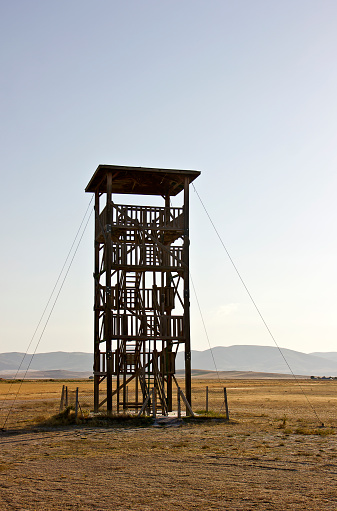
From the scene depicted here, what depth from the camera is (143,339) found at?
28719 mm

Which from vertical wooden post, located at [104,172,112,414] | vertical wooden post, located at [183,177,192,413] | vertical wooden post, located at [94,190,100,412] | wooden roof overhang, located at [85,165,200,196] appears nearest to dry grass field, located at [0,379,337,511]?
vertical wooden post, located at [104,172,112,414]

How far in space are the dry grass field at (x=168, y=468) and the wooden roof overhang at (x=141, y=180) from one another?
1123 centimetres

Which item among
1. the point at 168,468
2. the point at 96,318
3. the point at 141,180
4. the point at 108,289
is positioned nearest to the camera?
the point at 168,468

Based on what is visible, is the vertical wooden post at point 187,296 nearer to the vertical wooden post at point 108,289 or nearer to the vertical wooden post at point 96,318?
the vertical wooden post at point 108,289

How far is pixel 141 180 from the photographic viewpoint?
1242 inches

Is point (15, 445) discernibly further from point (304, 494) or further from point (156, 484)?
point (304, 494)

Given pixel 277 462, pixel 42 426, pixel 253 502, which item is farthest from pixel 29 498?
pixel 42 426

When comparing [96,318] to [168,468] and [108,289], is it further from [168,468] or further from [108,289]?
[168,468]

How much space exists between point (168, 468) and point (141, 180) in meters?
18.7

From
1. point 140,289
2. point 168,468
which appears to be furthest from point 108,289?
point 168,468

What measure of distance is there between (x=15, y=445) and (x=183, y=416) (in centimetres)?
909

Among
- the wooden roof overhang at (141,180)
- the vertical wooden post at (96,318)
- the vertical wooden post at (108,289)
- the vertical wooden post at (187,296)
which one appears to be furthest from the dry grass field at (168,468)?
the wooden roof overhang at (141,180)

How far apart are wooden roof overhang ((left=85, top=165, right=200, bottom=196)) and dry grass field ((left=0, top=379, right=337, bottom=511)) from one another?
36.9ft

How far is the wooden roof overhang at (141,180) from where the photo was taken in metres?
29.5
